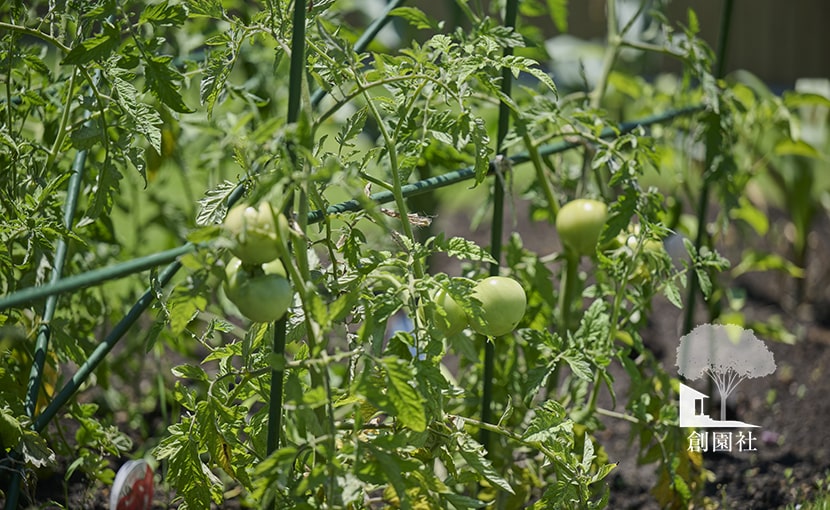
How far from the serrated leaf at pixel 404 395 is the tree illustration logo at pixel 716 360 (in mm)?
794

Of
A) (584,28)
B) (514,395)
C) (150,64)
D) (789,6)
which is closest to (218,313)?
(514,395)

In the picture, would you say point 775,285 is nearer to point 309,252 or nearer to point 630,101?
point 630,101

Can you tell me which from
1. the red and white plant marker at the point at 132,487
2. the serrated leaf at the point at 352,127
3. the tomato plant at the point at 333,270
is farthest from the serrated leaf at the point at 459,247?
the red and white plant marker at the point at 132,487

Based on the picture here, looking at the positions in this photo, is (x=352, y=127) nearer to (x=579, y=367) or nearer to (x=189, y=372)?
(x=189, y=372)

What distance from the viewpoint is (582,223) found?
55.6 inches

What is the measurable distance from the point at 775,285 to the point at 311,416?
2.63m

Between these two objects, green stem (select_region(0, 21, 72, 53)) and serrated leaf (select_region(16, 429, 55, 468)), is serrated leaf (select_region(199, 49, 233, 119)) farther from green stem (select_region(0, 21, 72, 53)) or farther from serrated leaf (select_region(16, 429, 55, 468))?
serrated leaf (select_region(16, 429, 55, 468))

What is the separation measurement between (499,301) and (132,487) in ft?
1.76

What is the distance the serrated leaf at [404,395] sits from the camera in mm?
958

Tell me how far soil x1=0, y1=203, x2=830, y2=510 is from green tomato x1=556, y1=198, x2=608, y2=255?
0.52 metres

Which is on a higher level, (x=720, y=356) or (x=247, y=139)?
(x=247, y=139)

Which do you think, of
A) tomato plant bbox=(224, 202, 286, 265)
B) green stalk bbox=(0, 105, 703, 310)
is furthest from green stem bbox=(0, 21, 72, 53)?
tomato plant bbox=(224, 202, 286, 265)

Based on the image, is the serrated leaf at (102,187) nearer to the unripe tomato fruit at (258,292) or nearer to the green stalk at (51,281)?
the green stalk at (51,281)

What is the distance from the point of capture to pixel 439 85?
117 centimetres
